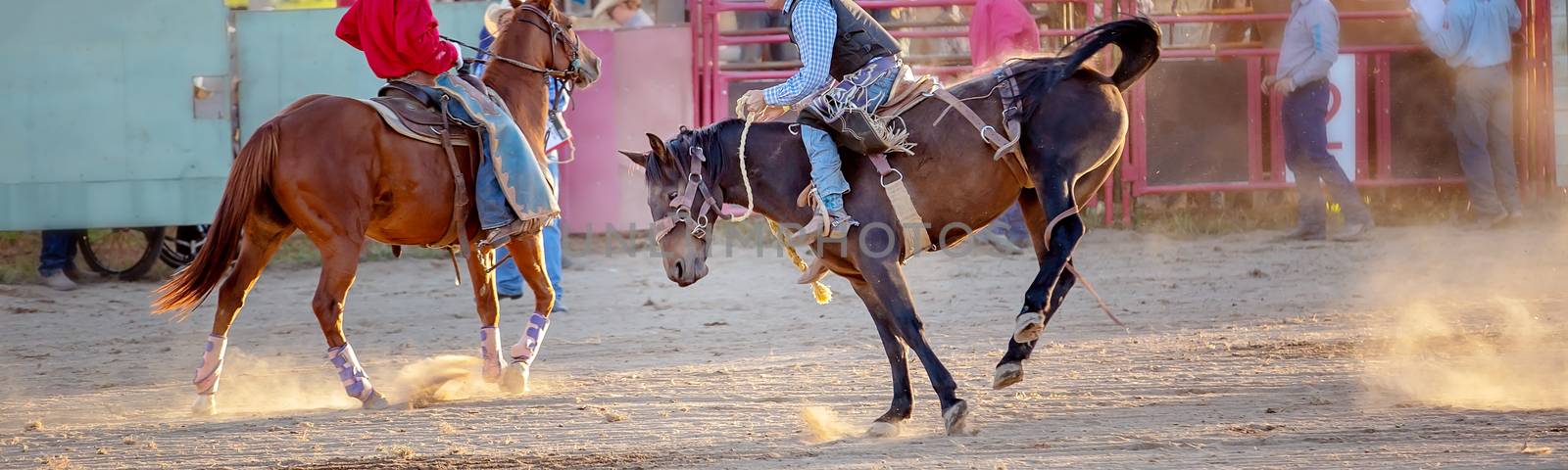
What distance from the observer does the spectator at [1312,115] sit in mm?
11445

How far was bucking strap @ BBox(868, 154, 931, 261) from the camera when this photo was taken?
19.5 feet

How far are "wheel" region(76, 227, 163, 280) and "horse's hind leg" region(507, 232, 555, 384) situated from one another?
514cm

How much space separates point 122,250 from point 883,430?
8.42 metres

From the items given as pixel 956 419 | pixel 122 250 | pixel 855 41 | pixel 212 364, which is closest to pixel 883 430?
pixel 956 419

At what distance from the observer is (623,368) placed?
7.87m

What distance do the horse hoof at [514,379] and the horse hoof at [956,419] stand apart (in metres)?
2.38

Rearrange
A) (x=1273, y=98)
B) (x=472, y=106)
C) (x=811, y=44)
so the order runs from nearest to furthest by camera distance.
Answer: (x=811, y=44)
(x=472, y=106)
(x=1273, y=98)

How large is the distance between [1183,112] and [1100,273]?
2366 millimetres

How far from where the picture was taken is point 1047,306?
5.89 metres

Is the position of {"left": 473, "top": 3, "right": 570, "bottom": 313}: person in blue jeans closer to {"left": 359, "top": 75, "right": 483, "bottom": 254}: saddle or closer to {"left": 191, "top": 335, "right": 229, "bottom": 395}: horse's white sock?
{"left": 359, "top": 75, "right": 483, "bottom": 254}: saddle

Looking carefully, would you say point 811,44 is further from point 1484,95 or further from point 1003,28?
point 1484,95

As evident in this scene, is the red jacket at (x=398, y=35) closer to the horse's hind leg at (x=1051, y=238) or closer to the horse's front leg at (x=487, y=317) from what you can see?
the horse's front leg at (x=487, y=317)

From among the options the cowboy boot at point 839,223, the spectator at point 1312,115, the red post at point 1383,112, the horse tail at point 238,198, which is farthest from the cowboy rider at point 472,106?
the red post at point 1383,112

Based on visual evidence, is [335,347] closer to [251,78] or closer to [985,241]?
[251,78]
